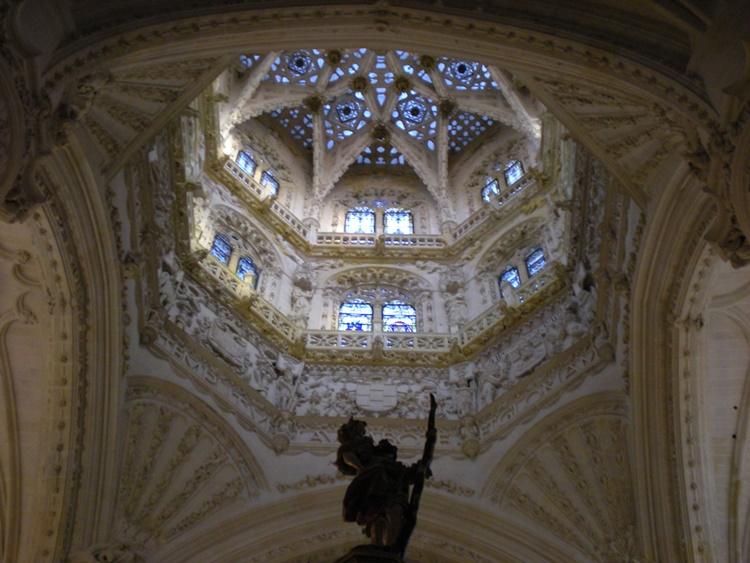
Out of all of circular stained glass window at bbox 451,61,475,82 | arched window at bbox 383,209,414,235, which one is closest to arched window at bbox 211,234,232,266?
arched window at bbox 383,209,414,235

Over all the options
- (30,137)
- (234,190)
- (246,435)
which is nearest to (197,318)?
(246,435)

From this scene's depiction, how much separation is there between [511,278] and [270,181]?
767 cm

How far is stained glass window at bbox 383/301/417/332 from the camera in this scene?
61.1ft

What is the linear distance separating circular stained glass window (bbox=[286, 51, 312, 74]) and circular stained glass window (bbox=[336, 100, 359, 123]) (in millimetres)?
1585

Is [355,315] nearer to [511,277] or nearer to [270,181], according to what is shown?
[511,277]

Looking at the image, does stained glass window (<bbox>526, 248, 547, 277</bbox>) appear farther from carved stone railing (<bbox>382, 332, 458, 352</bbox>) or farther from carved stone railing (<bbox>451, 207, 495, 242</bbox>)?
carved stone railing (<bbox>382, 332, 458, 352</bbox>)

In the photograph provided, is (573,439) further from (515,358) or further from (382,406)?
(382,406)

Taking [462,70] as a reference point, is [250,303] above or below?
below

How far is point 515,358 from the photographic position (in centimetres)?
1555

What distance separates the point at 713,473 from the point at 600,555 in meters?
2.23

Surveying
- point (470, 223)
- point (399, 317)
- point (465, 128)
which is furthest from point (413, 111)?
point (399, 317)

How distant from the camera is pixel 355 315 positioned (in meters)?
19.0

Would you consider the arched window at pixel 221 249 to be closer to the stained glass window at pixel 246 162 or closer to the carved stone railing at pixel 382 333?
the carved stone railing at pixel 382 333

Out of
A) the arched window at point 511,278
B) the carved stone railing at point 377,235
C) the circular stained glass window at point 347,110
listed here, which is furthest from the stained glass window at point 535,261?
the circular stained glass window at point 347,110
